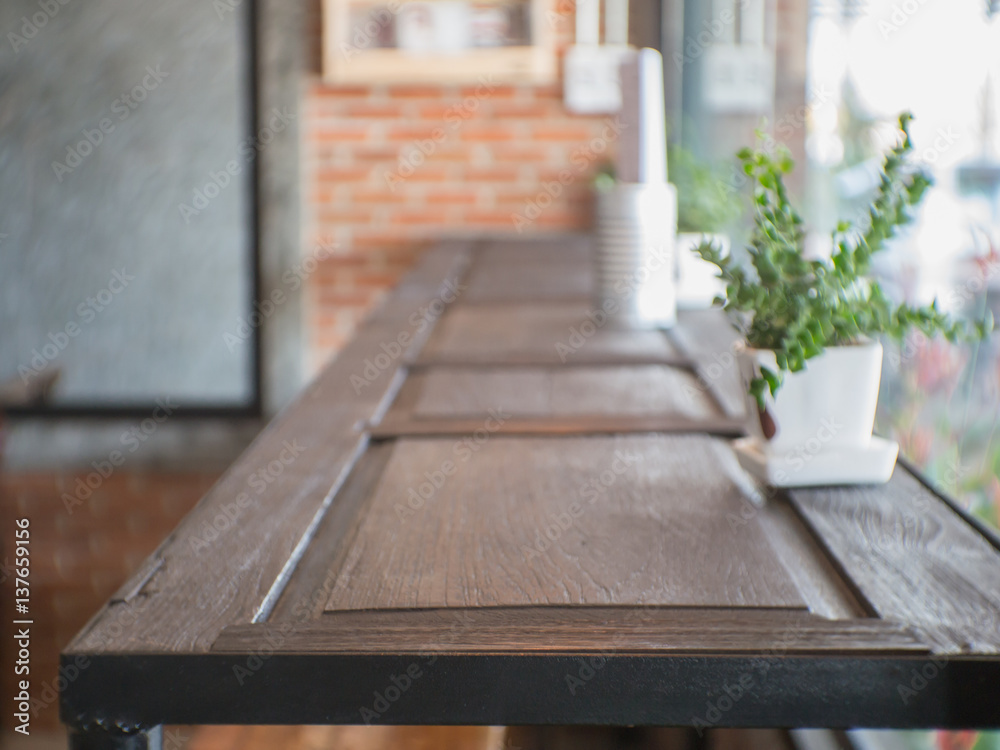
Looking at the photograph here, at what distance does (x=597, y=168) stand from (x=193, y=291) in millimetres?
1542

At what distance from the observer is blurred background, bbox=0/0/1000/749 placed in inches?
135

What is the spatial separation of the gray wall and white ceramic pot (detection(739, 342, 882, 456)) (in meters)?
3.06

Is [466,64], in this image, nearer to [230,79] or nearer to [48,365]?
[230,79]

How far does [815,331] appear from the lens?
0.83 meters

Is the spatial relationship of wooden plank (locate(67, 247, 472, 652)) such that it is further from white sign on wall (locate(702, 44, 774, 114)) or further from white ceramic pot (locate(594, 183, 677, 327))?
white sign on wall (locate(702, 44, 774, 114))

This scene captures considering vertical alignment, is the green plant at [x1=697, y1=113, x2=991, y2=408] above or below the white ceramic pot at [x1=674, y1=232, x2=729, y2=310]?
above

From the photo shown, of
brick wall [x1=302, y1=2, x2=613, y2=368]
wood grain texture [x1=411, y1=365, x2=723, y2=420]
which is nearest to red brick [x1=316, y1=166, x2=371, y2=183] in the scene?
brick wall [x1=302, y1=2, x2=613, y2=368]

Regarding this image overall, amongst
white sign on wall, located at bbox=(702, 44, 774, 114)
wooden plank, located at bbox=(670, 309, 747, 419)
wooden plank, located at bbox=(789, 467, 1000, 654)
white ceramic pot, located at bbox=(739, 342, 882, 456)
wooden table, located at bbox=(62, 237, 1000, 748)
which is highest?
white sign on wall, located at bbox=(702, 44, 774, 114)

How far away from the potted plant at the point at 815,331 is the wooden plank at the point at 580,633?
25 cm

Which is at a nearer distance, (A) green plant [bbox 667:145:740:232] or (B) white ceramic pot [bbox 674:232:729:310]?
(B) white ceramic pot [bbox 674:232:729:310]

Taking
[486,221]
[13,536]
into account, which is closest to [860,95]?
[486,221]

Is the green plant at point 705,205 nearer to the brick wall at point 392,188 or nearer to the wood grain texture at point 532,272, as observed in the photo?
the wood grain texture at point 532,272

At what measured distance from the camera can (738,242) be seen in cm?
291

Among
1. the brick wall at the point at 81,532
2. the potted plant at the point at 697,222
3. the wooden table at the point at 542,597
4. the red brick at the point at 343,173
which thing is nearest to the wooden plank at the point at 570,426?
the wooden table at the point at 542,597
